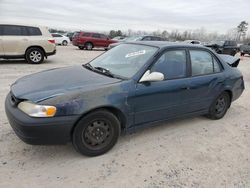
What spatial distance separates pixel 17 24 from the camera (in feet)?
33.3

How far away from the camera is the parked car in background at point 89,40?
71.3ft

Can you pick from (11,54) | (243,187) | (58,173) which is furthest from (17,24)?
(243,187)

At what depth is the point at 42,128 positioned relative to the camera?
9.19 ft

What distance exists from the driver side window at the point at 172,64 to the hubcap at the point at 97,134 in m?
1.11

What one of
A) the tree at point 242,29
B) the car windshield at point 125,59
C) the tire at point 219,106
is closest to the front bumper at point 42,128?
the car windshield at point 125,59

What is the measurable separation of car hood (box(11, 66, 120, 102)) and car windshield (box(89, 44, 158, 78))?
0.28 meters

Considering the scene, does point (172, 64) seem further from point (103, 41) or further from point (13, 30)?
point (103, 41)

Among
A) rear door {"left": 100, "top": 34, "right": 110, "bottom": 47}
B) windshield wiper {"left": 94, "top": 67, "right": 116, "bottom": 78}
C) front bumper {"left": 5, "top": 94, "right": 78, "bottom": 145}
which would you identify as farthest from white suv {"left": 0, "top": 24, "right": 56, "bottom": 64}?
rear door {"left": 100, "top": 34, "right": 110, "bottom": 47}

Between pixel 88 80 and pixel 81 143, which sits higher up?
pixel 88 80

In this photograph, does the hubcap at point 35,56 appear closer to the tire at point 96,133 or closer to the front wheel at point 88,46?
the tire at point 96,133

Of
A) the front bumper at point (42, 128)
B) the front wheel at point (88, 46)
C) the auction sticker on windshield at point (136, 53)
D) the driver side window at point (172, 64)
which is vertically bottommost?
the front wheel at point (88, 46)

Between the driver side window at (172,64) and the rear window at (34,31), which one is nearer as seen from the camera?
the driver side window at (172,64)

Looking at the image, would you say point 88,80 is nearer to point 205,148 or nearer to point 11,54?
point 205,148

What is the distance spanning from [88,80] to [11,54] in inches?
325
